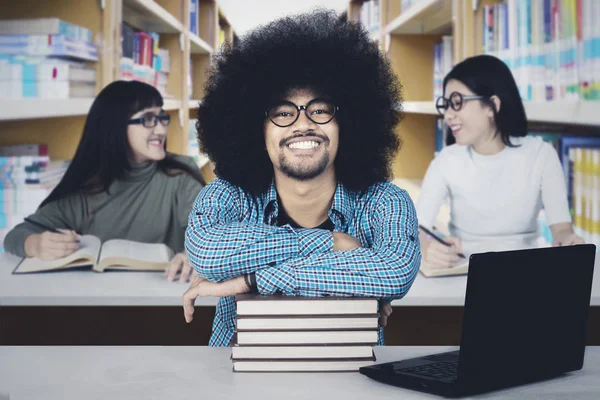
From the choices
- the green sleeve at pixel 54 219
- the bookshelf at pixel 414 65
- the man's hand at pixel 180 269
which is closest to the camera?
the man's hand at pixel 180 269

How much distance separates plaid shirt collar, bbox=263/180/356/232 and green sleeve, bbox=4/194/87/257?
91cm

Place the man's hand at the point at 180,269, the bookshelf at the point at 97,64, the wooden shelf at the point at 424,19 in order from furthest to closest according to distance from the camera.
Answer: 1. the wooden shelf at the point at 424,19
2. the bookshelf at the point at 97,64
3. the man's hand at the point at 180,269

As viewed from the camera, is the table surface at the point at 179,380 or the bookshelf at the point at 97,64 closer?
the table surface at the point at 179,380

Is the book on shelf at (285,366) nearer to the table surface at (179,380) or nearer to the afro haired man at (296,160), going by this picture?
the table surface at (179,380)

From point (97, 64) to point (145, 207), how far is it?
78 centimetres

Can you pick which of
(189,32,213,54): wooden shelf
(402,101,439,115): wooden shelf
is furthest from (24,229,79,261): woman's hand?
(189,32,213,54): wooden shelf

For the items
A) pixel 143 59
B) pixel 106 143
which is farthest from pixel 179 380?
pixel 143 59

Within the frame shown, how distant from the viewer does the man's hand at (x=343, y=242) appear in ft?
3.84

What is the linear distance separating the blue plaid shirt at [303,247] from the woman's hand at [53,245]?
2.26 feet

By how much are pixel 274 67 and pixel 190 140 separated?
3555 mm

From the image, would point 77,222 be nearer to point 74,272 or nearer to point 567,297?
point 74,272

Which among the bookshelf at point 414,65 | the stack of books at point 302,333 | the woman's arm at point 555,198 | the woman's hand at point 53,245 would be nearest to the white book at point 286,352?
the stack of books at point 302,333

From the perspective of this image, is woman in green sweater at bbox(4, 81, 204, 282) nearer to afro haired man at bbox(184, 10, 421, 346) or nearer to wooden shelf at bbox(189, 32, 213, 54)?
afro haired man at bbox(184, 10, 421, 346)

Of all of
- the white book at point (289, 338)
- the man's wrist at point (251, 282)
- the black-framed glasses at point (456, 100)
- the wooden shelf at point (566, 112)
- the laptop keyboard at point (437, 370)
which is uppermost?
the black-framed glasses at point (456, 100)
